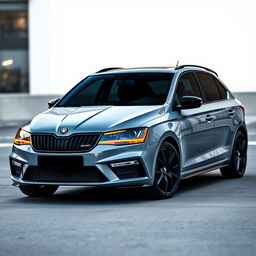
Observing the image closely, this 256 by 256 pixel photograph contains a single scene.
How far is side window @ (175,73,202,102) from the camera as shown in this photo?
1109cm

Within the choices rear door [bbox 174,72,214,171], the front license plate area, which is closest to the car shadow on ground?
rear door [bbox 174,72,214,171]

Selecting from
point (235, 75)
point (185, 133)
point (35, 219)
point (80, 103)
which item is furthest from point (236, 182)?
point (235, 75)

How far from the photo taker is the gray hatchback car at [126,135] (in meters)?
9.76

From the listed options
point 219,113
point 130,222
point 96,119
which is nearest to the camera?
point 130,222

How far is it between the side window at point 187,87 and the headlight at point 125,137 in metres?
1.15

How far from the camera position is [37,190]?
420 inches

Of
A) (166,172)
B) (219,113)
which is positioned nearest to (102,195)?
(166,172)

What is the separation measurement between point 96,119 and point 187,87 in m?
1.81

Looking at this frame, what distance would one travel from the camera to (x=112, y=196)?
419 inches

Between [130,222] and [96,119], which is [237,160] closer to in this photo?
[96,119]

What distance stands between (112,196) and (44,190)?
2.68 ft

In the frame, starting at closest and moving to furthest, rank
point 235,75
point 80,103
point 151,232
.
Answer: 1. point 151,232
2. point 80,103
3. point 235,75

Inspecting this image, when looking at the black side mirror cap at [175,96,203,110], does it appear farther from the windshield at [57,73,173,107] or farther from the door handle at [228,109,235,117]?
the door handle at [228,109,235,117]

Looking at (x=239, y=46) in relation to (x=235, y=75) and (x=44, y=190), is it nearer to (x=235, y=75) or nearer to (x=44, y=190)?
(x=235, y=75)
